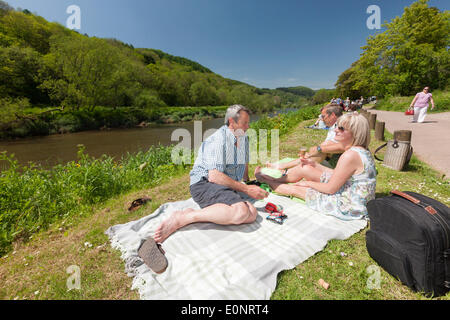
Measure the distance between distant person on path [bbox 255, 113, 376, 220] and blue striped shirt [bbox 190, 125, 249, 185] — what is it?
46.4 inches

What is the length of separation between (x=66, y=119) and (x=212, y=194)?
24.5 m

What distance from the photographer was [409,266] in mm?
1603

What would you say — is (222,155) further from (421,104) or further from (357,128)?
(421,104)

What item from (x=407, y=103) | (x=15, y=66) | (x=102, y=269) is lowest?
(x=102, y=269)

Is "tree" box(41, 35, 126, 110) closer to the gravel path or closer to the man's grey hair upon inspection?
the man's grey hair

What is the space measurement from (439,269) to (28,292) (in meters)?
3.64

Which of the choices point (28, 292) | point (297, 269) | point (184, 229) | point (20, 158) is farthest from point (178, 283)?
point (20, 158)

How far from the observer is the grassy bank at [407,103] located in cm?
1403

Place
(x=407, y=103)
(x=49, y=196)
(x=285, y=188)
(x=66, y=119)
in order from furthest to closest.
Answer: (x=66, y=119), (x=407, y=103), (x=49, y=196), (x=285, y=188)

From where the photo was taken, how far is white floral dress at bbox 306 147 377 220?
7.70ft

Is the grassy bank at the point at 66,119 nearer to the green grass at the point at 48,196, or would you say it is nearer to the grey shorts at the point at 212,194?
the green grass at the point at 48,196

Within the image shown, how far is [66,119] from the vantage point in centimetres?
1988

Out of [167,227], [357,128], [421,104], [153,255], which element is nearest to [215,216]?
[167,227]

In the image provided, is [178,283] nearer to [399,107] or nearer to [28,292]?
[28,292]
